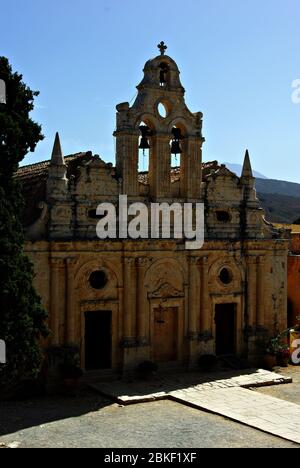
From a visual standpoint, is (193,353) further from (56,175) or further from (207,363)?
(56,175)

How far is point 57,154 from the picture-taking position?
2202 centimetres

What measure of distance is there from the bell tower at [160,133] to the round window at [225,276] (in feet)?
11.1

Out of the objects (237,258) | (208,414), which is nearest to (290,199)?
(237,258)

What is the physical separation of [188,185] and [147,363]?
7270mm

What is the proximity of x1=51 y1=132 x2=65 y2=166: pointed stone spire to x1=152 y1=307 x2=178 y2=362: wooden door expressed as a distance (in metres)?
6.96

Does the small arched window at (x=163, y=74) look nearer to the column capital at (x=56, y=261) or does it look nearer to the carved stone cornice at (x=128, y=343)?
the column capital at (x=56, y=261)

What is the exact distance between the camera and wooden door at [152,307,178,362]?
2411 centimetres

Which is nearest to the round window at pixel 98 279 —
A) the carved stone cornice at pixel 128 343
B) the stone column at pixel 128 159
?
the carved stone cornice at pixel 128 343

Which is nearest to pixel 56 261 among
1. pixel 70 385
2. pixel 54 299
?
pixel 54 299

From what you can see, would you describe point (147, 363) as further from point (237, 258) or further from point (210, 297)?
point (237, 258)

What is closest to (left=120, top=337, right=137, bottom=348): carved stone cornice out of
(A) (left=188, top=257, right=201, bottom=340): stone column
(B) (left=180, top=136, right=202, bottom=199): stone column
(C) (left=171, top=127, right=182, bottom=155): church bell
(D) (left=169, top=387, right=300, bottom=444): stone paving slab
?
(A) (left=188, top=257, right=201, bottom=340): stone column

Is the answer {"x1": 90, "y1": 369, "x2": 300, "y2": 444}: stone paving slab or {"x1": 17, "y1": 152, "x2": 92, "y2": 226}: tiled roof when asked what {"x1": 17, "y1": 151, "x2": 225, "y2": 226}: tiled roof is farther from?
{"x1": 90, "y1": 369, "x2": 300, "y2": 444}: stone paving slab

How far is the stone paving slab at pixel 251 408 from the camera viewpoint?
17812 millimetres
